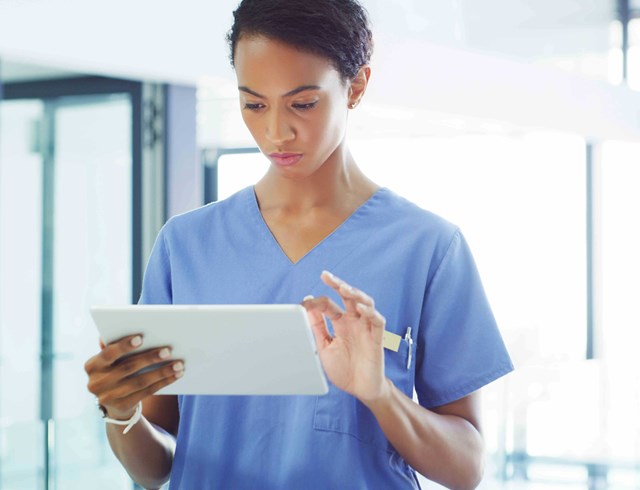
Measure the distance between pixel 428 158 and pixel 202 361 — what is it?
3947mm

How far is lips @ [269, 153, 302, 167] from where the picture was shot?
1.13m

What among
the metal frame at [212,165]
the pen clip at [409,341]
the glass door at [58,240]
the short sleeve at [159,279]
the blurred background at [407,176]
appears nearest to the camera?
the pen clip at [409,341]

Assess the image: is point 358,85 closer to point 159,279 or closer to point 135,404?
point 159,279

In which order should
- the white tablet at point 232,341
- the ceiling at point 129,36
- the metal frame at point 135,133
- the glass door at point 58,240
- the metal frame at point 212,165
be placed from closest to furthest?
1. the white tablet at point 232,341
2. the ceiling at point 129,36
3. the metal frame at point 135,133
4. the glass door at point 58,240
5. the metal frame at point 212,165

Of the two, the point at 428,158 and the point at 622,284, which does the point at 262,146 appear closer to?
the point at 428,158

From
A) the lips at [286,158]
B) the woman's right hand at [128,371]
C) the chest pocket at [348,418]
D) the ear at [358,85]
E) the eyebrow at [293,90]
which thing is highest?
the ear at [358,85]

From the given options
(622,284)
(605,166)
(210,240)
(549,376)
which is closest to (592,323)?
(622,284)

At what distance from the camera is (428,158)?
15.8 ft

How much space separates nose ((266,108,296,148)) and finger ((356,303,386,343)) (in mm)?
262

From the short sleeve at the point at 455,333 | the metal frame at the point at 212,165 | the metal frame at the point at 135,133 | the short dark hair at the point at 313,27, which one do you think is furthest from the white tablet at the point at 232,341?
the metal frame at the point at 212,165

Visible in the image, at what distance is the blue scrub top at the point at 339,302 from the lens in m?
1.13

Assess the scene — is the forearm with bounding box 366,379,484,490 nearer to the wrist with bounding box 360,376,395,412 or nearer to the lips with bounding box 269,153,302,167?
the wrist with bounding box 360,376,395,412

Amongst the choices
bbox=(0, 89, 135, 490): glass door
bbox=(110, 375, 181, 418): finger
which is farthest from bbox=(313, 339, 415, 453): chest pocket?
bbox=(0, 89, 135, 490): glass door

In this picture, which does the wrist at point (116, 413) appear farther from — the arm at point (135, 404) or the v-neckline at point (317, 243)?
the v-neckline at point (317, 243)
